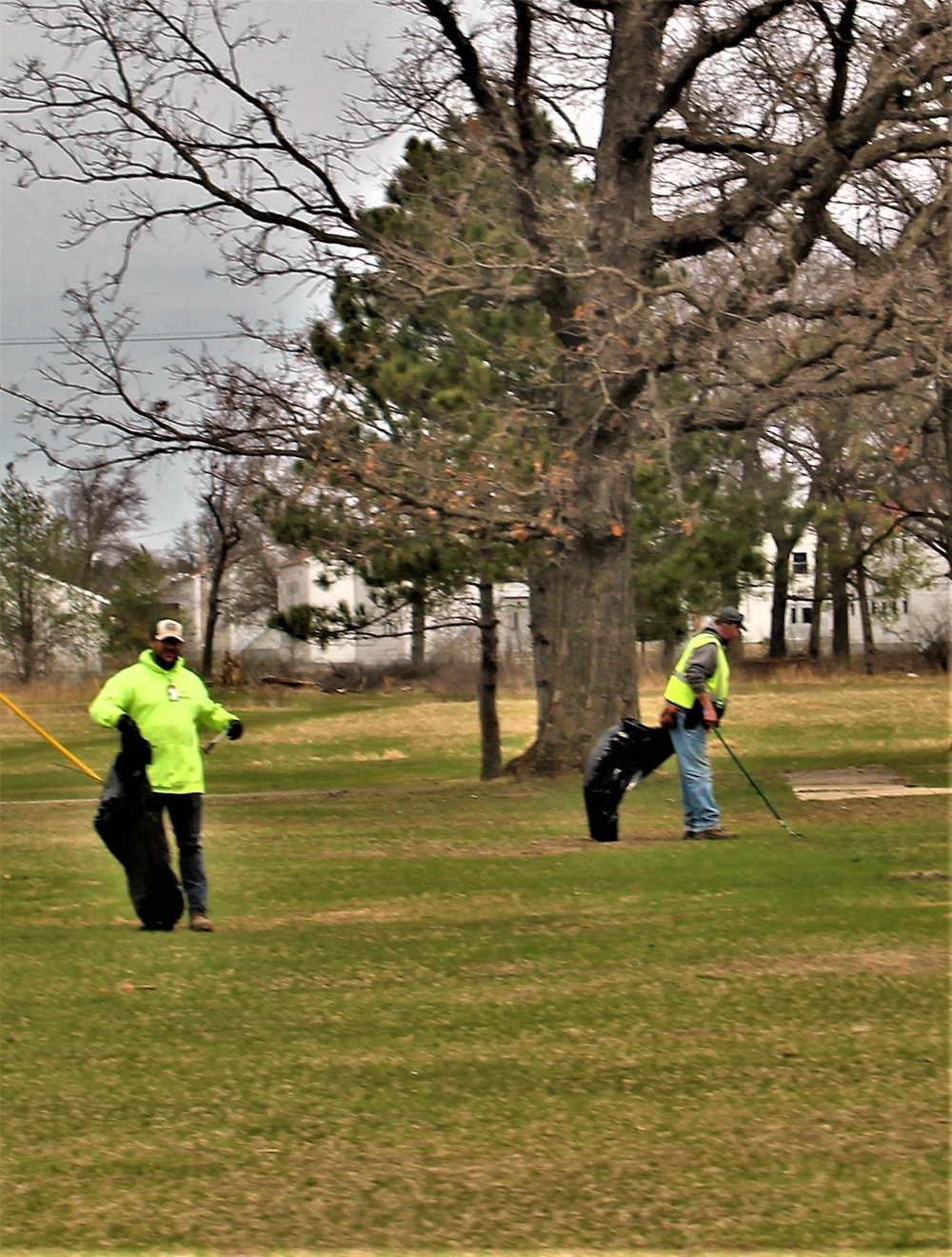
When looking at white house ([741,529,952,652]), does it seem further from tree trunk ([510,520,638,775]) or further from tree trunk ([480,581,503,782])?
tree trunk ([510,520,638,775])

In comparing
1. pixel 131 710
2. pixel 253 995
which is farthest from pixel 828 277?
pixel 253 995

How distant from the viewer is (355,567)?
88.6ft

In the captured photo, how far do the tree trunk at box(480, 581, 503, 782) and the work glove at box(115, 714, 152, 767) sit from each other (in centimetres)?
1710

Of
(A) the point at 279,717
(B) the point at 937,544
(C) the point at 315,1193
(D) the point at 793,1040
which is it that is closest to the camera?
(C) the point at 315,1193

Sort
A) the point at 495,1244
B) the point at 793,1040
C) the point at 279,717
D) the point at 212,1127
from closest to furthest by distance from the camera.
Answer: the point at 495,1244 → the point at 212,1127 → the point at 793,1040 → the point at 279,717

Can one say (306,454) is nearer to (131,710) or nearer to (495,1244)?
(131,710)

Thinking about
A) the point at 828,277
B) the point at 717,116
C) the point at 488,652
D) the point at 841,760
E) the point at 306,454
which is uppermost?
the point at 717,116

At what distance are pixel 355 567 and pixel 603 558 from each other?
520cm

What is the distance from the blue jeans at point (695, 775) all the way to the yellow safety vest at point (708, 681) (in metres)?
0.15

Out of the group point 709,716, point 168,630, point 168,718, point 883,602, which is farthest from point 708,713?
point 883,602

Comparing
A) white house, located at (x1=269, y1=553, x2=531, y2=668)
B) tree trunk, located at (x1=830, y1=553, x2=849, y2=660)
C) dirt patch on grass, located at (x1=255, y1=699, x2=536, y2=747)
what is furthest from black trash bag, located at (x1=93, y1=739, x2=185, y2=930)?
tree trunk, located at (x1=830, y1=553, x2=849, y2=660)

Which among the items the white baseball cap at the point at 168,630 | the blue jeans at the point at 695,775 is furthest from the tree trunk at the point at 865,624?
the white baseball cap at the point at 168,630

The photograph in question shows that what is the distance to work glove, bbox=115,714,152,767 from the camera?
10.4 m

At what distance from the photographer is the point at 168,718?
34.6ft
